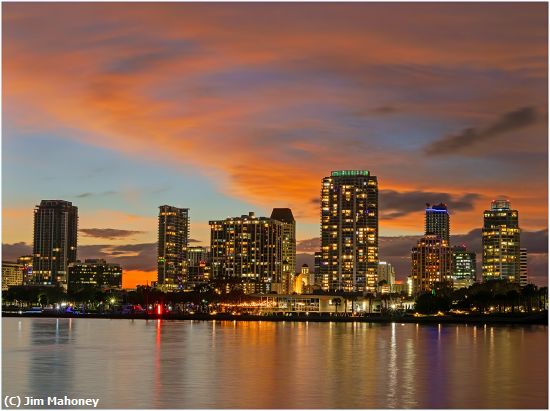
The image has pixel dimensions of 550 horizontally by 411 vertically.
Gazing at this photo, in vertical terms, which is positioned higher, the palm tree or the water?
the palm tree

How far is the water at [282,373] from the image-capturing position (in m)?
51.2

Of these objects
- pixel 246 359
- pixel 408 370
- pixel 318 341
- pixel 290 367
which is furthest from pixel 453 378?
pixel 318 341

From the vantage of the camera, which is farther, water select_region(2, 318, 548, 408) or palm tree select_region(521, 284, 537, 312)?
palm tree select_region(521, 284, 537, 312)

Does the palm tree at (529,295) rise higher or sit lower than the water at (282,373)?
higher

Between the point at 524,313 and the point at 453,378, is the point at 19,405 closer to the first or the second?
the point at 453,378

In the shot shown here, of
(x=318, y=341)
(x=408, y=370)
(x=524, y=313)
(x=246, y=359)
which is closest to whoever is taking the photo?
(x=408, y=370)

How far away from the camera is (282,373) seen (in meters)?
64.8

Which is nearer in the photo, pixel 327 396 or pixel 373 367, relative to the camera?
pixel 327 396

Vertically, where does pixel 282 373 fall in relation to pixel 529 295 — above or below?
below

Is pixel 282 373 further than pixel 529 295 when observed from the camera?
No

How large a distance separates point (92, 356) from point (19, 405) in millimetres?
32648

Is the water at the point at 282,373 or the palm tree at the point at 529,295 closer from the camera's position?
the water at the point at 282,373

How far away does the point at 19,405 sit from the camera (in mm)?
46844

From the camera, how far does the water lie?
51.2 meters
